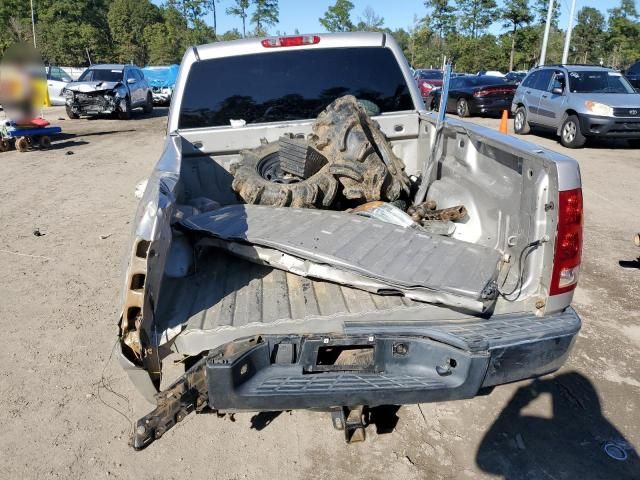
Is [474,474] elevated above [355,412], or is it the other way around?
[355,412]

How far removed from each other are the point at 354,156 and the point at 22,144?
11877 mm

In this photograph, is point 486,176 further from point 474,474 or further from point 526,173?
point 474,474

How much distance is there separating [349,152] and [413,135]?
0.84 meters

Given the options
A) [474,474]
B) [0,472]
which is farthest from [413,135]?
[0,472]

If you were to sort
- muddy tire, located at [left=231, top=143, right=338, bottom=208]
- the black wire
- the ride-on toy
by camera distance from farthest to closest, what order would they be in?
the ride-on toy
muddy tire, located at [left=231, top=143, right=338, bottom=208]
the black wire

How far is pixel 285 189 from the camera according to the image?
10.6 feet

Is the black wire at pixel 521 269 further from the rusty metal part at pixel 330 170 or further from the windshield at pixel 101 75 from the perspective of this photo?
the windshield at pixel 101 75

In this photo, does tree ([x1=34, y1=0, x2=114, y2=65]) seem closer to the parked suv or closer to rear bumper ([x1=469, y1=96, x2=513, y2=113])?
rear bumper ([x1=469, y1=96, x2=513, y2=113])

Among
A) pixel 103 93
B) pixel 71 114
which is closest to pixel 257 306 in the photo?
pixel 103 93

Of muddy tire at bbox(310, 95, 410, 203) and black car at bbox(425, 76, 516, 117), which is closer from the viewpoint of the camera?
muddy tire at bbox(310, 95, 410, 203)

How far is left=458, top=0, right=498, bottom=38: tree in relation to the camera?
47266 mm

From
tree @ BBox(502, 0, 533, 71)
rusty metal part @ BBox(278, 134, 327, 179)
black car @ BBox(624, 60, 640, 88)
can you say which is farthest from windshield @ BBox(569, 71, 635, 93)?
tree @ BBox(502, 0, 533, 71)

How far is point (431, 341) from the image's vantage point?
210 centimetres

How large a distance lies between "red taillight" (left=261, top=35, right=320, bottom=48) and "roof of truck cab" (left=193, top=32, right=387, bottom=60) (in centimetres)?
2
